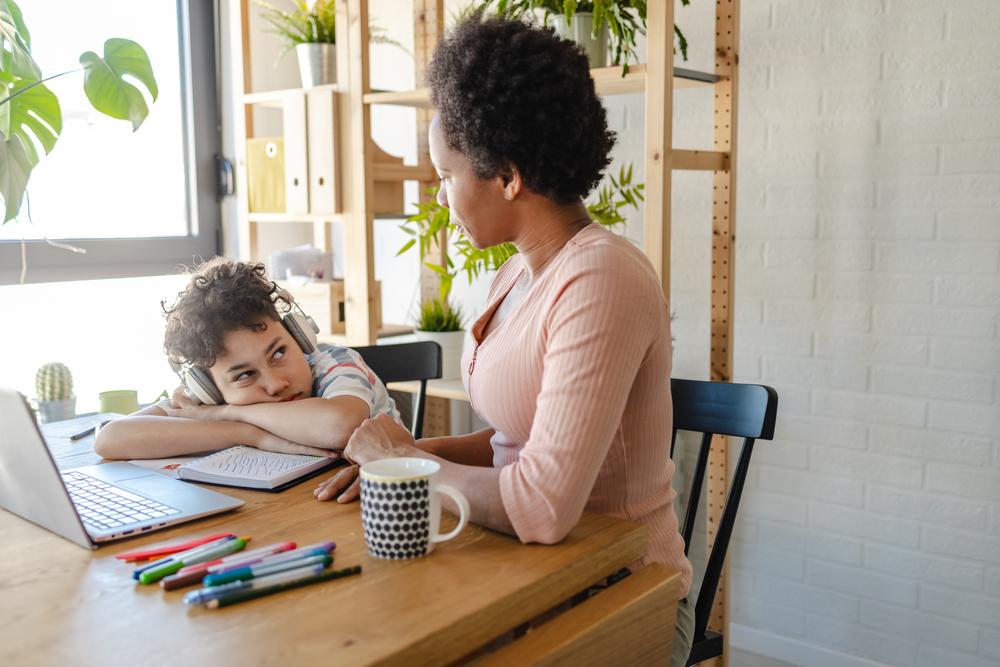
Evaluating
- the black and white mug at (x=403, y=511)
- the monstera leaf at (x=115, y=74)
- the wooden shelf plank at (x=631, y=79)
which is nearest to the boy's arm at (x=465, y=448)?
the black and white mug at (x=403, y=511)

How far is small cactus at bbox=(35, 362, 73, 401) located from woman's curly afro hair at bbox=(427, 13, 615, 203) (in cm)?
136

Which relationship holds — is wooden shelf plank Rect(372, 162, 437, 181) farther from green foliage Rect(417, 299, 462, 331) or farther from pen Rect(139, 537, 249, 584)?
pen Rect(139, 537, 249, 584)

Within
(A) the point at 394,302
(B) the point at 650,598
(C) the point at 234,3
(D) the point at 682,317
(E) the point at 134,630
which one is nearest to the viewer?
(E) the point at 134,630

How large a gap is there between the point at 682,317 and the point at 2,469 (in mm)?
1940

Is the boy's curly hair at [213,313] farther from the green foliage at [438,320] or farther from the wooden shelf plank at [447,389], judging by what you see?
the green foliage at [438,320]

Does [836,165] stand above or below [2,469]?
above

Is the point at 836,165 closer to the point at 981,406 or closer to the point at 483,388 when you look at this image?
the point at 981,406

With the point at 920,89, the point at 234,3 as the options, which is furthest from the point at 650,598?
the point at 234,3

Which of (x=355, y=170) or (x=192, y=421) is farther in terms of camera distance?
(x=355, y=170)

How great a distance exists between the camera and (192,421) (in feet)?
5.03

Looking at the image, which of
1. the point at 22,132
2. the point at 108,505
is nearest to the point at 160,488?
the point at 108,505

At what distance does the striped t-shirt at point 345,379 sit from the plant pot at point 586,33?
99 centimetres

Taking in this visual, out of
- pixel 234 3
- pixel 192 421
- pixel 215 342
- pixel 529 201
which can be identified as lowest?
pixel 192 421

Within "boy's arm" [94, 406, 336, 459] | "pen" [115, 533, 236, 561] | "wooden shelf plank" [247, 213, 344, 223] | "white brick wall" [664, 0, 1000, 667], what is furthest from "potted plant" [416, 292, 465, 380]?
"pen" [115, 533, 236, 561]
